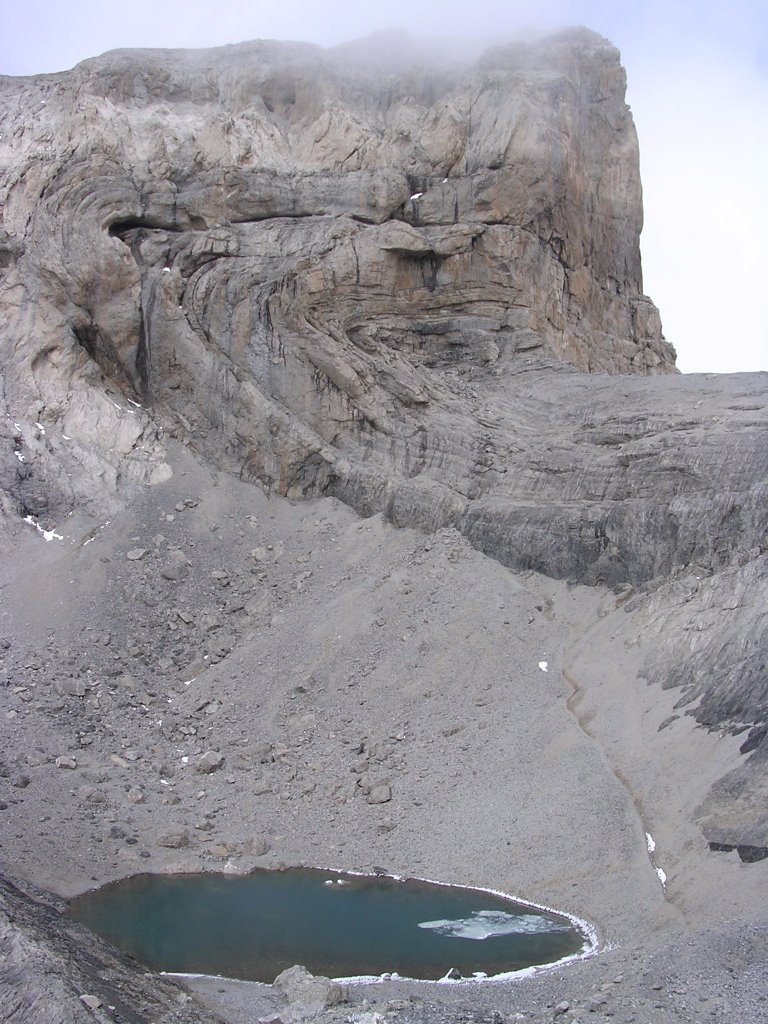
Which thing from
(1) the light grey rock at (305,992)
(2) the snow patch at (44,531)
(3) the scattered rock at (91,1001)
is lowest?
(1) the light grey rock at (305,992)

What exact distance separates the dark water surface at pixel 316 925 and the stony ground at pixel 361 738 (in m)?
0.66

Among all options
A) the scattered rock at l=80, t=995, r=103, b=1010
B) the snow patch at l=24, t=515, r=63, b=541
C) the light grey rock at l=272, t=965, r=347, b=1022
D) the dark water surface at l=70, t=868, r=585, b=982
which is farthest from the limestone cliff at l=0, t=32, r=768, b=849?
the scattered rock at l=80, t=995, r=103, b=1010

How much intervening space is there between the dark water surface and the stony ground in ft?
2.17

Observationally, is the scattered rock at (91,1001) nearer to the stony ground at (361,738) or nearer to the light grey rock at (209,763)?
the stony ground at (361,738)

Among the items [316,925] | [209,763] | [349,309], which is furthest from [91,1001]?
[349,309]

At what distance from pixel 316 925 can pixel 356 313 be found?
2300cm

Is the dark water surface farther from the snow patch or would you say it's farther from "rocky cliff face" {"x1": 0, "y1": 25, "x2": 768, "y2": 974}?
the snow patch

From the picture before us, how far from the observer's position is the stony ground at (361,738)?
61.9ft

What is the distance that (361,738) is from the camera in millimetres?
28094

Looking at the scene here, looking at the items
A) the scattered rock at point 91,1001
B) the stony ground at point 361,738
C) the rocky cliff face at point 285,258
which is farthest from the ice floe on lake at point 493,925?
the rocky cliff face at point 285,258

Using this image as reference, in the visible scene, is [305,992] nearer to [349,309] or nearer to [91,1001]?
[91,1001]

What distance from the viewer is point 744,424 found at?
31328mm

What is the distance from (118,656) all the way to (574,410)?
52.5ft

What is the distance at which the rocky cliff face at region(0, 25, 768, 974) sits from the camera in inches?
1318
